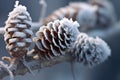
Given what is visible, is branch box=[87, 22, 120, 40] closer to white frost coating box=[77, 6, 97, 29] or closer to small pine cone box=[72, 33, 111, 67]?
white frost coating box=[77, 6, 97, 29]

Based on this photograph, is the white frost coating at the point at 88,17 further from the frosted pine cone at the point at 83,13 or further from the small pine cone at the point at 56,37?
the small pine cone at the point at 56,37

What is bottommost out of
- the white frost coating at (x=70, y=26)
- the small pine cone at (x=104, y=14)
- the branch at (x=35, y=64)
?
the branch at (x=35, y=64)

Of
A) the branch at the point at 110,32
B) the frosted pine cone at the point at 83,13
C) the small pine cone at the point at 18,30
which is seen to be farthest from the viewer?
the branch at the point at 110,32

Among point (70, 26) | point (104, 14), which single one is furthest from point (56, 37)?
point (104, 14)

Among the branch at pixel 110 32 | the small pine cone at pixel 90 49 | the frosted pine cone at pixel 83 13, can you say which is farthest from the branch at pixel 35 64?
the branch at pixel 110 32

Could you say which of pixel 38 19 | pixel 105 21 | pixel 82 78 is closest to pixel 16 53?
pixel 38 19

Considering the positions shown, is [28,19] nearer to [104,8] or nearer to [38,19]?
[38,19]

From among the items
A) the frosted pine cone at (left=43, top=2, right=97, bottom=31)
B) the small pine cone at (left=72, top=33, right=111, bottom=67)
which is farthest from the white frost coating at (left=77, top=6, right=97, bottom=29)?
the small pine cone at (left=72, top=33, right=111, bottom=67)
